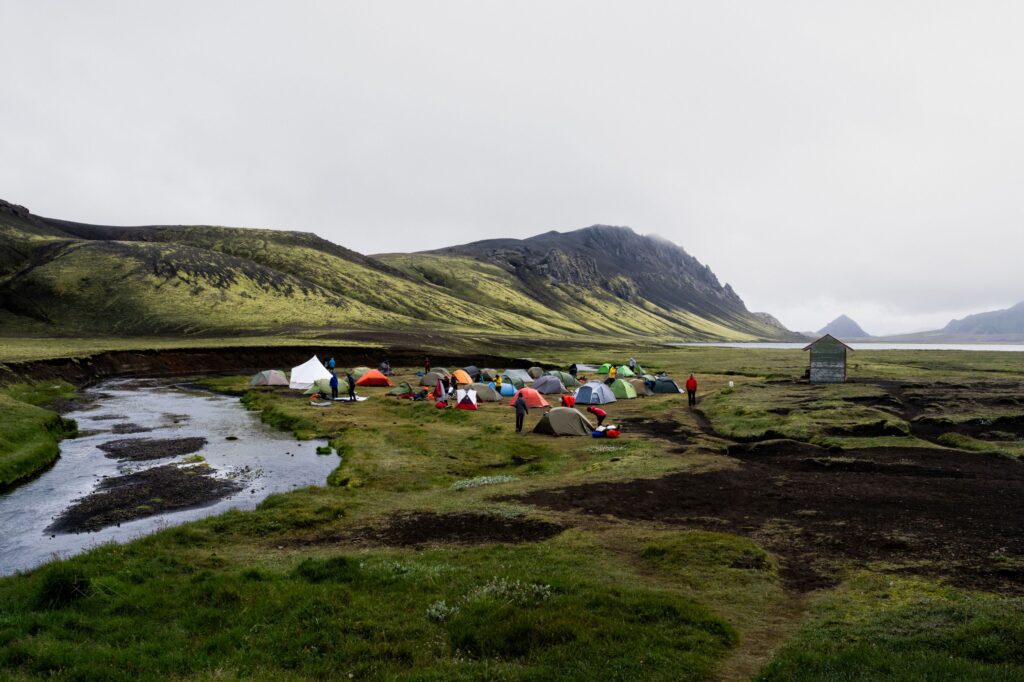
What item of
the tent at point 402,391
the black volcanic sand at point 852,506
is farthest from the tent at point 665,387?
the black volcanic sand at point 852,506

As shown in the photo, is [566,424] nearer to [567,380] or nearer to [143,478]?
[143,478]

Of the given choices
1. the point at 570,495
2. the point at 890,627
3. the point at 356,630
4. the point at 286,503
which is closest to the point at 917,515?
the point at 890,627

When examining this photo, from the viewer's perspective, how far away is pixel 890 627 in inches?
421

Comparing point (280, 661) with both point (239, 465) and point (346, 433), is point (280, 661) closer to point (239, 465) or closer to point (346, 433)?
point (239, 465)

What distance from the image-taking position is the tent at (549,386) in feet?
186

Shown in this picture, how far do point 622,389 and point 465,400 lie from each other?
56.1 ft

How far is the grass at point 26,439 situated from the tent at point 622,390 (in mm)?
43692

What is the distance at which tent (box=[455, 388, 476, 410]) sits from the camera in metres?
47.5

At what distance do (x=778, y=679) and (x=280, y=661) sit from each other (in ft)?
28.2

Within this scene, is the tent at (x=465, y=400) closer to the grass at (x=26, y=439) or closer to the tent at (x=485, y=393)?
the tent at (x=485, y=393)

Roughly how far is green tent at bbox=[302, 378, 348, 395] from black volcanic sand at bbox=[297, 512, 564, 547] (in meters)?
38.1

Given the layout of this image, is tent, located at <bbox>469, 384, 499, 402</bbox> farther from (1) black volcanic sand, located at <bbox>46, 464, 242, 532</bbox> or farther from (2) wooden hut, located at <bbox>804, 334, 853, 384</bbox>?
(2) wooden hut, located at <bbox>804, 334, 853, 384</bbox>

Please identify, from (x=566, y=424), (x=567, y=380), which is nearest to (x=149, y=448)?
(x=566, y=424)

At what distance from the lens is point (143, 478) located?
90.3 ft
